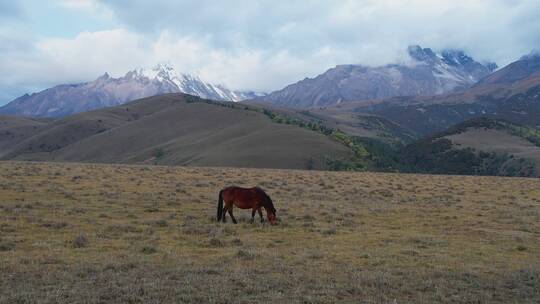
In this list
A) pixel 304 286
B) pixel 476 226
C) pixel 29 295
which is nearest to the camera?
pixel 29 295

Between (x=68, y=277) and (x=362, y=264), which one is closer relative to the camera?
(x=68, y=277)

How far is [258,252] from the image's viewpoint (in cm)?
1680

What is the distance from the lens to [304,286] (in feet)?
42.3

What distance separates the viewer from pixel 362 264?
15.9 m

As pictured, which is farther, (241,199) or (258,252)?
(241,199)

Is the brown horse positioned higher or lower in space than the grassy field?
A: higher

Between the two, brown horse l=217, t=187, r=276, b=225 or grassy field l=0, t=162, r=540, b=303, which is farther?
brown horse l=217, t=187, r=276, b=225

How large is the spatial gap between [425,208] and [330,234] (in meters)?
12.2

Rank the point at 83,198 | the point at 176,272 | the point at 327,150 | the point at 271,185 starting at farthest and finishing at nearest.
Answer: the point at 327,150, the point at 271,185, the point at 83,198, the point at 176,272

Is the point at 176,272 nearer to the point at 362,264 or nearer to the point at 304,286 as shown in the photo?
the point at 304,286

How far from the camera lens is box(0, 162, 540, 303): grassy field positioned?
488 inches

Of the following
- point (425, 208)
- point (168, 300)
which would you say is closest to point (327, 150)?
point (425, 208)

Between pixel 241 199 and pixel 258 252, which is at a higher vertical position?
pixel 241 199

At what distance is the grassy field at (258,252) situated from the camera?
1239cm
